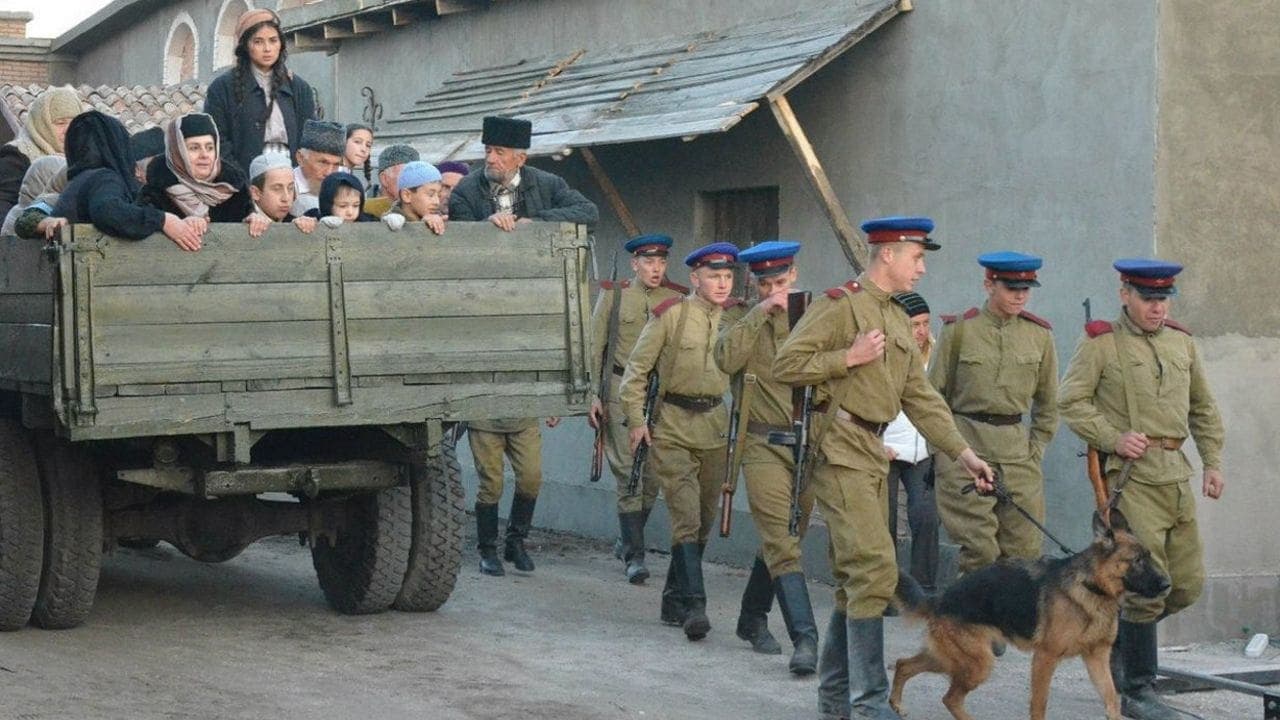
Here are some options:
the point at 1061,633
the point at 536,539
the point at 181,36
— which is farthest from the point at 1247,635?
the point at 181,36

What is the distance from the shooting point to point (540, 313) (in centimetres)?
864

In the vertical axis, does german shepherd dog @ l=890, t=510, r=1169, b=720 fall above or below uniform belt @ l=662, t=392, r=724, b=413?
below

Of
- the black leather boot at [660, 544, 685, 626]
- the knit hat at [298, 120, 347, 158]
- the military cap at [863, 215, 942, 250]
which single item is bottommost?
the black leather boot at [660, 544, 685, 626]

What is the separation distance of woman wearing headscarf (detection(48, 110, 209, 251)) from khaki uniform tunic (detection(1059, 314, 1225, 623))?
148 inches

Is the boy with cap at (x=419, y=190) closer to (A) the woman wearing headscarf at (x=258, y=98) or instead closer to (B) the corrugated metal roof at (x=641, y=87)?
(A) the woman wearing headscarf at (x=258, y=98)

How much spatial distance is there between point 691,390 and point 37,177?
329cm

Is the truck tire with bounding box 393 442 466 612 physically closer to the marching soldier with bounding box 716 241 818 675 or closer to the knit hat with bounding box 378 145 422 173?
the marching soldier with bounding box 716 241 818 675

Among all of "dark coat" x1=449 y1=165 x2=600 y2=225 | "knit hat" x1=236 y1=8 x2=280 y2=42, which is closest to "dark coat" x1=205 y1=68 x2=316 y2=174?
"knit hat" x1=236 y1=8 x2=280 y2=42

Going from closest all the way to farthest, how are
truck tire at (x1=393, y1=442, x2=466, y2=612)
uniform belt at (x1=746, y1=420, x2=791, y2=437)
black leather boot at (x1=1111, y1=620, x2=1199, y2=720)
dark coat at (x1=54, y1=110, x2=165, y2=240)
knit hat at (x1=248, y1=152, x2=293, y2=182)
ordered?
dark coat at (x1=54, y1=110, x2=165, y2=240) → black leather boot at (x1=1111, y1=620, x2=1199, y2=720) → uniform belt at (x1=746, y1=420, x2=791, y2=437) → knit hat at (x1=248, y1=152, x2=293, y2=182) → truck tire at (x1=393, y1=442, x2=466, y2=612)

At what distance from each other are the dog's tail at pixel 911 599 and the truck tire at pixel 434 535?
2.71 metres

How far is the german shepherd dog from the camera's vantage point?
7238 mm

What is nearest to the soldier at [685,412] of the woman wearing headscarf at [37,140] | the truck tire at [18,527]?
the truck tire at [18,527]

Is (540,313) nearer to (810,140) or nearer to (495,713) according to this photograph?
(495,713)

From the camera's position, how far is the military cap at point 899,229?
723 cm
